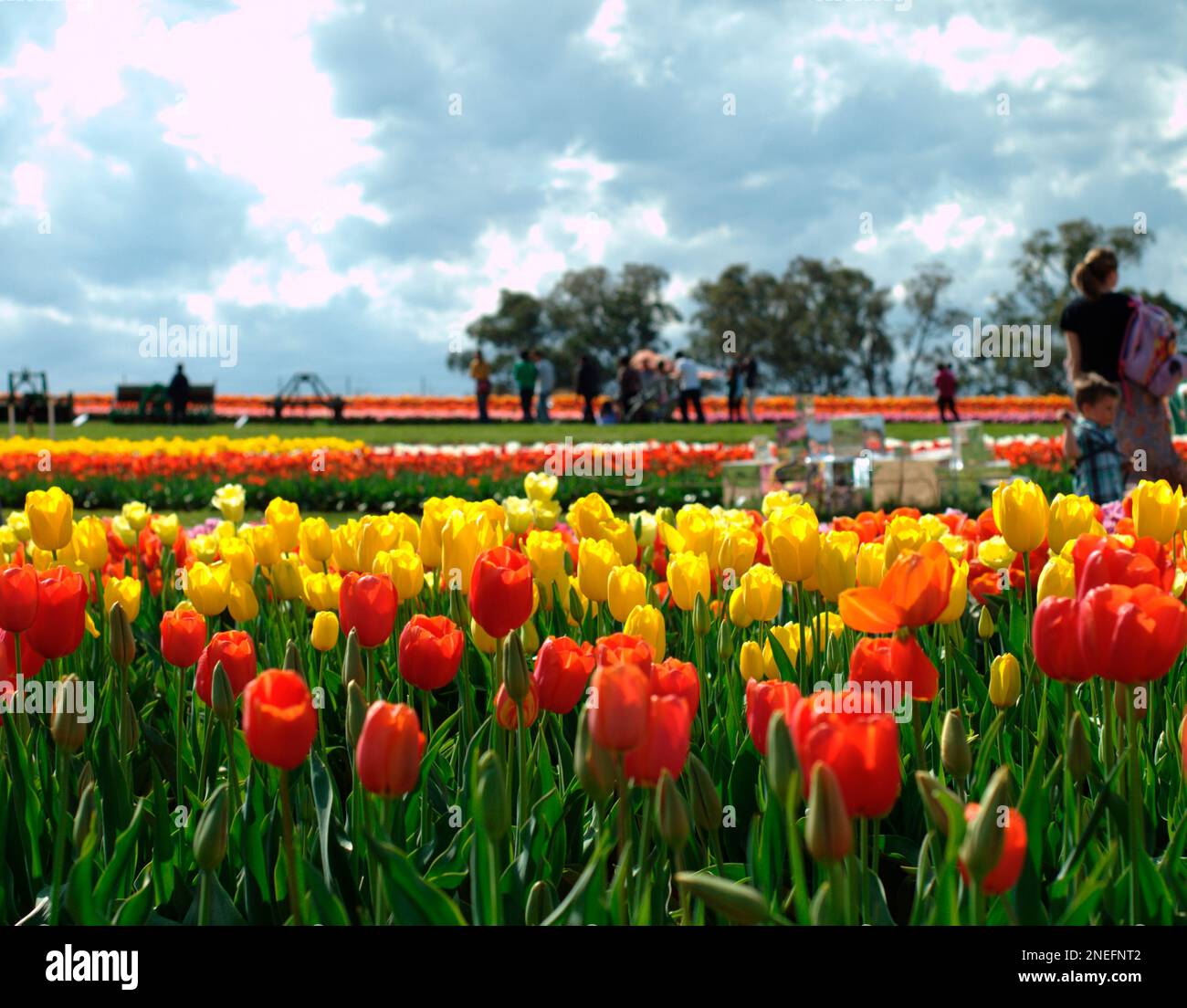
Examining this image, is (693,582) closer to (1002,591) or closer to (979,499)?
(1002,591)

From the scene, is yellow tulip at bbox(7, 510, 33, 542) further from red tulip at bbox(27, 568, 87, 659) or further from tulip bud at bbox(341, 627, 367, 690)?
tulip bud at bbox(341, 627, 367, 690)

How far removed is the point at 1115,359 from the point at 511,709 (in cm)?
628

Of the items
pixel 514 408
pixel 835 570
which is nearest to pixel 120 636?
pixel 835 570

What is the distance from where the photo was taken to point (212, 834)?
140 centimetres

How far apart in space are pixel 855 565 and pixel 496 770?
3.79 feet

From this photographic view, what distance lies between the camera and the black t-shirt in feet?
23.4

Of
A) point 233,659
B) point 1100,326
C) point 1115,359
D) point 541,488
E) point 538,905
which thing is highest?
point 1100,326

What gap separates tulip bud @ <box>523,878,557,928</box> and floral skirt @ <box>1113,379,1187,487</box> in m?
6.35

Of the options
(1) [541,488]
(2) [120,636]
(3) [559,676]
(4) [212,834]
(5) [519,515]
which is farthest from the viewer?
(1) [541,488]

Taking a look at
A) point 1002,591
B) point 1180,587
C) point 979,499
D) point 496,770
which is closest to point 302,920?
point 496,770

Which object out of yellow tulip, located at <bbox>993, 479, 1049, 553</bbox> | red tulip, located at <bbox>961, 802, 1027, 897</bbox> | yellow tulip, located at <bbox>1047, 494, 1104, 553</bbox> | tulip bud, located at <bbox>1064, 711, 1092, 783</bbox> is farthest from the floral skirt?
red tulip, located at <bbox>961, 802, 1027, 897</bbox>

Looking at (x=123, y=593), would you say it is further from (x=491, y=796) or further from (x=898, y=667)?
(x=898, y=667)

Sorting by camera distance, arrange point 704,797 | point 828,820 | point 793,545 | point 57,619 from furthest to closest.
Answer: point 793,545, point 57,619, point 704,797, point 828,820

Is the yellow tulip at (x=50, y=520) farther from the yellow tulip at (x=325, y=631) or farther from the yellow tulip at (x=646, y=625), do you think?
the yellow tulip at (x=646, y=625)
